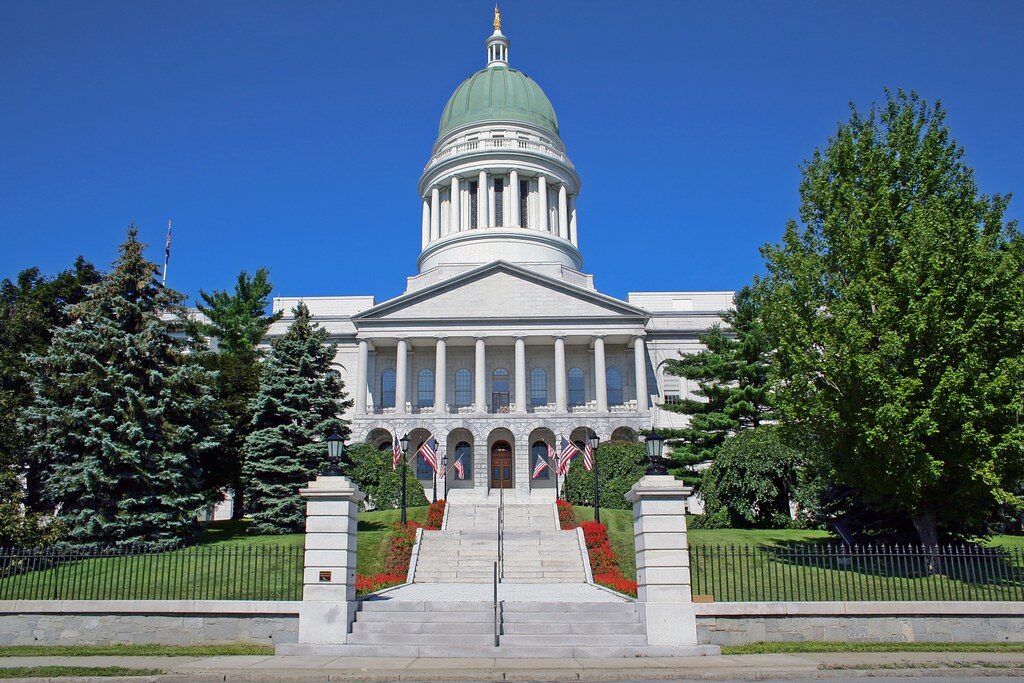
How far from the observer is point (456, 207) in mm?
61250

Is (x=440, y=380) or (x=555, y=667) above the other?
(x=440, y=380)

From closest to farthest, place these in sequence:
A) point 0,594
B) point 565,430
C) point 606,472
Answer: point 0,594
point 606,472
point 565,430

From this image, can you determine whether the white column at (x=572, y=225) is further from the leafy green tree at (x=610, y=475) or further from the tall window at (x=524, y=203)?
the leafy green tree at (x=610, y=475)

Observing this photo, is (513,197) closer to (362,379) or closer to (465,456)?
(362,379)

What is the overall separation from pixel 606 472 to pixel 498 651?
939 inches

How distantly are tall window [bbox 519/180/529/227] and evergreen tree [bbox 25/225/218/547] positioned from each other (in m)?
37.2

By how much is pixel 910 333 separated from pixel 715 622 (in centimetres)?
868

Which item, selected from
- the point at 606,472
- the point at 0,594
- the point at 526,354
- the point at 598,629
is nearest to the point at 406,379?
the point at 526,354

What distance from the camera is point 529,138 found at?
62344 millimetres

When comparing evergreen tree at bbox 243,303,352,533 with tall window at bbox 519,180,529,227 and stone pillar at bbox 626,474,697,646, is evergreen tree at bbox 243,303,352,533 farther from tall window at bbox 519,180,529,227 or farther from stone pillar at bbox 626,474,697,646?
tall window at bbox 519,180,529,227

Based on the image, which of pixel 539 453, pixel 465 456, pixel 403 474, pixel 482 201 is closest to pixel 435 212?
pixel 482 201

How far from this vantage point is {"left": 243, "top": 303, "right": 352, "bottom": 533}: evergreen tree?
93.7 feet

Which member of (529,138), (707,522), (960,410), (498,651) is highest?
(529,138)

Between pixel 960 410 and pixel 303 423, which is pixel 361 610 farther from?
pixel 303 423
